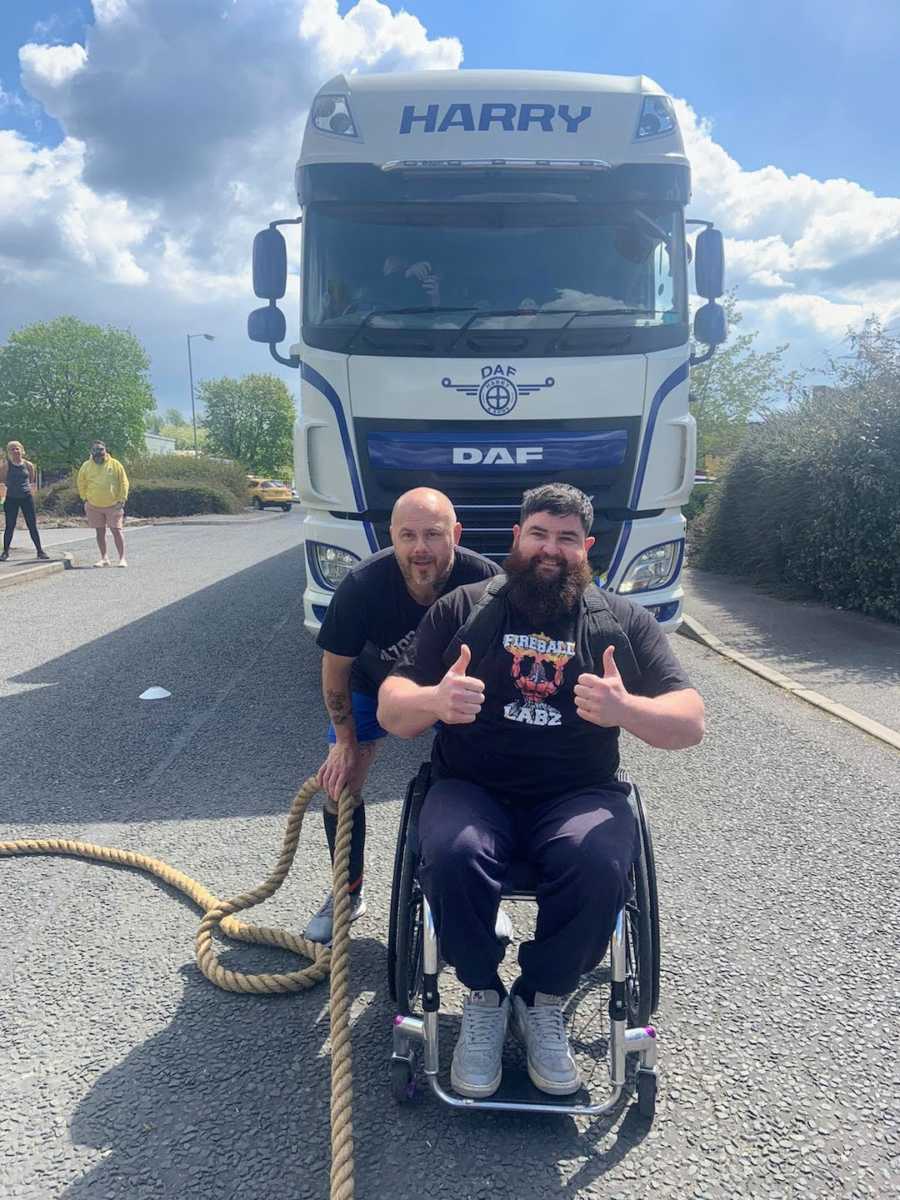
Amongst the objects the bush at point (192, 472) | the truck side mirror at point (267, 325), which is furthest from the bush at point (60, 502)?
the truck side mirror at point (267, 325)

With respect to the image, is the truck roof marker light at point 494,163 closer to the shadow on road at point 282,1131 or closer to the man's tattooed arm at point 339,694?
the man's tattooed arm at point 339,694

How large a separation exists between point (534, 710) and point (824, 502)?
7890 mm

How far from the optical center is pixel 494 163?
4.67m

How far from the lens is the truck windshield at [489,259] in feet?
15.6

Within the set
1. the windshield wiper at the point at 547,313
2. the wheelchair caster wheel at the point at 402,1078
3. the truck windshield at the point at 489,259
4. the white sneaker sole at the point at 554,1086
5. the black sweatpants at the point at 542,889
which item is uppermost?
the truck windshield at the point at 489,259

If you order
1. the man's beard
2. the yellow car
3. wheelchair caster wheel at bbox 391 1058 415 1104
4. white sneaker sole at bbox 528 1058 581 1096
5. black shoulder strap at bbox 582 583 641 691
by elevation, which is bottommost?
the yellow car

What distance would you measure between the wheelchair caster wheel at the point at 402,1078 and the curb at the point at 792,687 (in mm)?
3976

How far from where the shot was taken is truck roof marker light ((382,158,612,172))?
4.66 m

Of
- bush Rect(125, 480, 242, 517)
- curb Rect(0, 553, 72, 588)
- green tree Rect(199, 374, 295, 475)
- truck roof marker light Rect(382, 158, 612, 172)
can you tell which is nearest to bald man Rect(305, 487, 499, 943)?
truck roof marker light Rect(382, 158, 612, 172)

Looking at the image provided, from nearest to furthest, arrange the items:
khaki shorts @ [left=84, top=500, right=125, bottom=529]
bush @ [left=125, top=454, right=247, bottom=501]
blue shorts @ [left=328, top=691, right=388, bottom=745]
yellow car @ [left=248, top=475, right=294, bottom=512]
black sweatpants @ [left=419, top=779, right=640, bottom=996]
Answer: black sweatpants @ [left=419, top=779, right=640, bottom=996] → blue shorts @ [left=328, top=691, right=388, bottom=745] → khaki shorts @ [left=84, top=500, right=125, bottom=529] → bush @ [left=125, top=454, right=247, bottom=501] → yellow car @ [left=248, top=475, right=294, bottom=512]

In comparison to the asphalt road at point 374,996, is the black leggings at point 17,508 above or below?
above

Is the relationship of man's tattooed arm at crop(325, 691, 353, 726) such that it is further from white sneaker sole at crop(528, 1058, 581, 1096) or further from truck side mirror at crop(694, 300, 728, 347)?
truck side mirror at crop(694, 300, 728, 347)

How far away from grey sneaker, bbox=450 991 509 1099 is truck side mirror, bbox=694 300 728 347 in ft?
14.3

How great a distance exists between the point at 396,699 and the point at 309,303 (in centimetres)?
332
